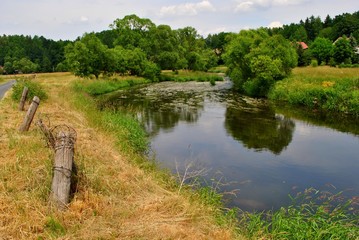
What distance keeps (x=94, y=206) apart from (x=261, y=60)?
27.1m

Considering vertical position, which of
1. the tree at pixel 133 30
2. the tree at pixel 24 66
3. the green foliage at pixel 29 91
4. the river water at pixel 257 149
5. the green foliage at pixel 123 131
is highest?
the tree at pixel 133 30

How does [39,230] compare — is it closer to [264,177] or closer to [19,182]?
[19,182]

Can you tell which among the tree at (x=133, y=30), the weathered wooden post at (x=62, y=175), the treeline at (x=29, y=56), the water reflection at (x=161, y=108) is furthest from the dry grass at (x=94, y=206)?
the treeline at (x=29, y=56)

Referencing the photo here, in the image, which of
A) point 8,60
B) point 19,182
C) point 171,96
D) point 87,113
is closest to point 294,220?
point 19,182

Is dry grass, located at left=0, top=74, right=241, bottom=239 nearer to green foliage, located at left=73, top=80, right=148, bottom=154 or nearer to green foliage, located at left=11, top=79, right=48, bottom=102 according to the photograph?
green foliage, located at left=73, top=80, right=148, bottom=154

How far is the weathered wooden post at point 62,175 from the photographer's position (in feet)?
19.1

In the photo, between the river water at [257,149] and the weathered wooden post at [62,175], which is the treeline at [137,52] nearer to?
the river water at [257,149]

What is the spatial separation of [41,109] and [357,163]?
14.2 meters

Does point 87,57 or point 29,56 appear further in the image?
point 29,56

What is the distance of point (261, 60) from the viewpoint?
1203 inches

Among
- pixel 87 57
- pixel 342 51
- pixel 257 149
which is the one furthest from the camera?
pixel 342 51

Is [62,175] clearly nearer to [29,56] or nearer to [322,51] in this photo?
[322,51]

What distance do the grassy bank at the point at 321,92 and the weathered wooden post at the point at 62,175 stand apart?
20.5 meters

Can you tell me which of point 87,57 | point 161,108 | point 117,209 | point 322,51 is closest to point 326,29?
point 322,51
